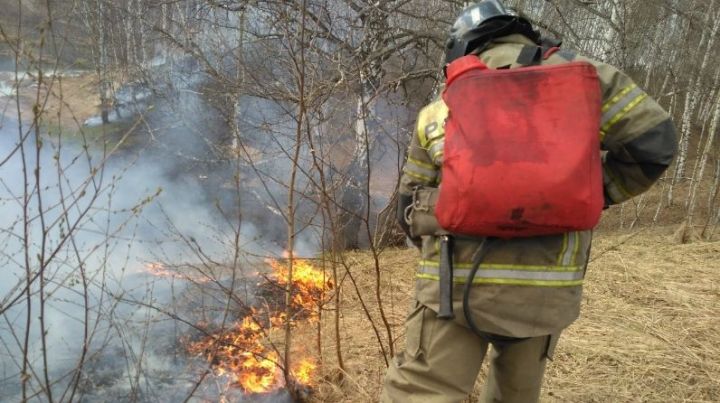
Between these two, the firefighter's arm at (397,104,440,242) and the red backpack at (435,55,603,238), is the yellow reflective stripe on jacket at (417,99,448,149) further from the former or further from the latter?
the red backpack at (435,55,603,238)

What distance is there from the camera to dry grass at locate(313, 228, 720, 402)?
351cm

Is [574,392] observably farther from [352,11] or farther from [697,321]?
[352,11]

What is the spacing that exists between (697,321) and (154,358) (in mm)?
5207

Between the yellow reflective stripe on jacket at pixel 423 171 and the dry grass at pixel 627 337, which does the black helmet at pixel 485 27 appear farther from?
the dry grass at pixel 627 337

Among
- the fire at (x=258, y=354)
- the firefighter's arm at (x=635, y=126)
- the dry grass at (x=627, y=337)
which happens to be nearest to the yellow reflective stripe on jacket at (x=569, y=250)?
the firefighter's arm at (x=635, y=126)

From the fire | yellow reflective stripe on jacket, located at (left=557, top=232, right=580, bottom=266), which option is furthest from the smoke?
yellow reflective stripe on jacket, located at (left=557, top=232, right=580, bottom=266)

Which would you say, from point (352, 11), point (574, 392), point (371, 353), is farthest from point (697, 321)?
point (352, 11)

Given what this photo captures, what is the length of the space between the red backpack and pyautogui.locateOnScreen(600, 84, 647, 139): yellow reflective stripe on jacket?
0.13m

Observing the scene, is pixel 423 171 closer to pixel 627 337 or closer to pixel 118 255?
pixel 627 337

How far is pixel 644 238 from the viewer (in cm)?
818

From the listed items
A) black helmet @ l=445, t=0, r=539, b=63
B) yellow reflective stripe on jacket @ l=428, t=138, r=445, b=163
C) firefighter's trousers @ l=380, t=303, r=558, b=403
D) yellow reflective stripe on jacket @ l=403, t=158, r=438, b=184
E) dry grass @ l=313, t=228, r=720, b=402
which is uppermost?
black helmet @ l=445, t=0, r=539, b=63

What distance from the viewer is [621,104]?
181 cm

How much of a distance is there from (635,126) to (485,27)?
26.3 inches

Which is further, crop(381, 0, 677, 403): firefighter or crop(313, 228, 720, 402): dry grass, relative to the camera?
crop(313, 228, 720, 402): dry grass
